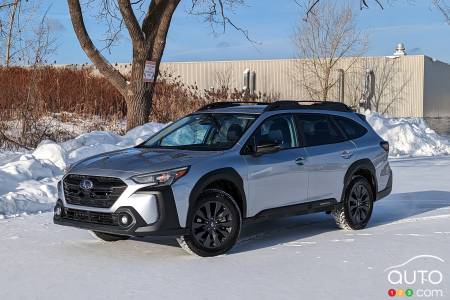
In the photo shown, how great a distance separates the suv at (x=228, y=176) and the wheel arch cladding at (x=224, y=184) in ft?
0.04

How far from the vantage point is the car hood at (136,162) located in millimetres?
6973

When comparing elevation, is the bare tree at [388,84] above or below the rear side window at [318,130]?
above

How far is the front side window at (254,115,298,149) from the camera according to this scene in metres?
7.89

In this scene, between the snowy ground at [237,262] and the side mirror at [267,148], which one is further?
the side mirror at [267,148]

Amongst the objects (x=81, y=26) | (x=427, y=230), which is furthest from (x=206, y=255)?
(x=81, y=26)

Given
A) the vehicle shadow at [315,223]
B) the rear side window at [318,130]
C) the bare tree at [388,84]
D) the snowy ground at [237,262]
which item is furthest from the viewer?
the bare tree at [388,84]

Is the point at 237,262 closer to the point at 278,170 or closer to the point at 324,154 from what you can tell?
the point at 278,170

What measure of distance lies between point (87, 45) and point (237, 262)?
1117 cm

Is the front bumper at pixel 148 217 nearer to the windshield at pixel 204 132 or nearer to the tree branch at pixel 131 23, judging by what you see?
the windshield at pixel 204 132

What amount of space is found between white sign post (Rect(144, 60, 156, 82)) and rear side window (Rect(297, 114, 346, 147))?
8.64 m

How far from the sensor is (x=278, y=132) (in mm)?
8195

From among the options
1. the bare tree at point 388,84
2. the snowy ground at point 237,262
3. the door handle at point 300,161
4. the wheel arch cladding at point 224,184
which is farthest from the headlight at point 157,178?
the bare tree at point 388,84

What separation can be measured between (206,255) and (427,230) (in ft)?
10.5

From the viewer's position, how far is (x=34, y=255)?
739 centimetres
